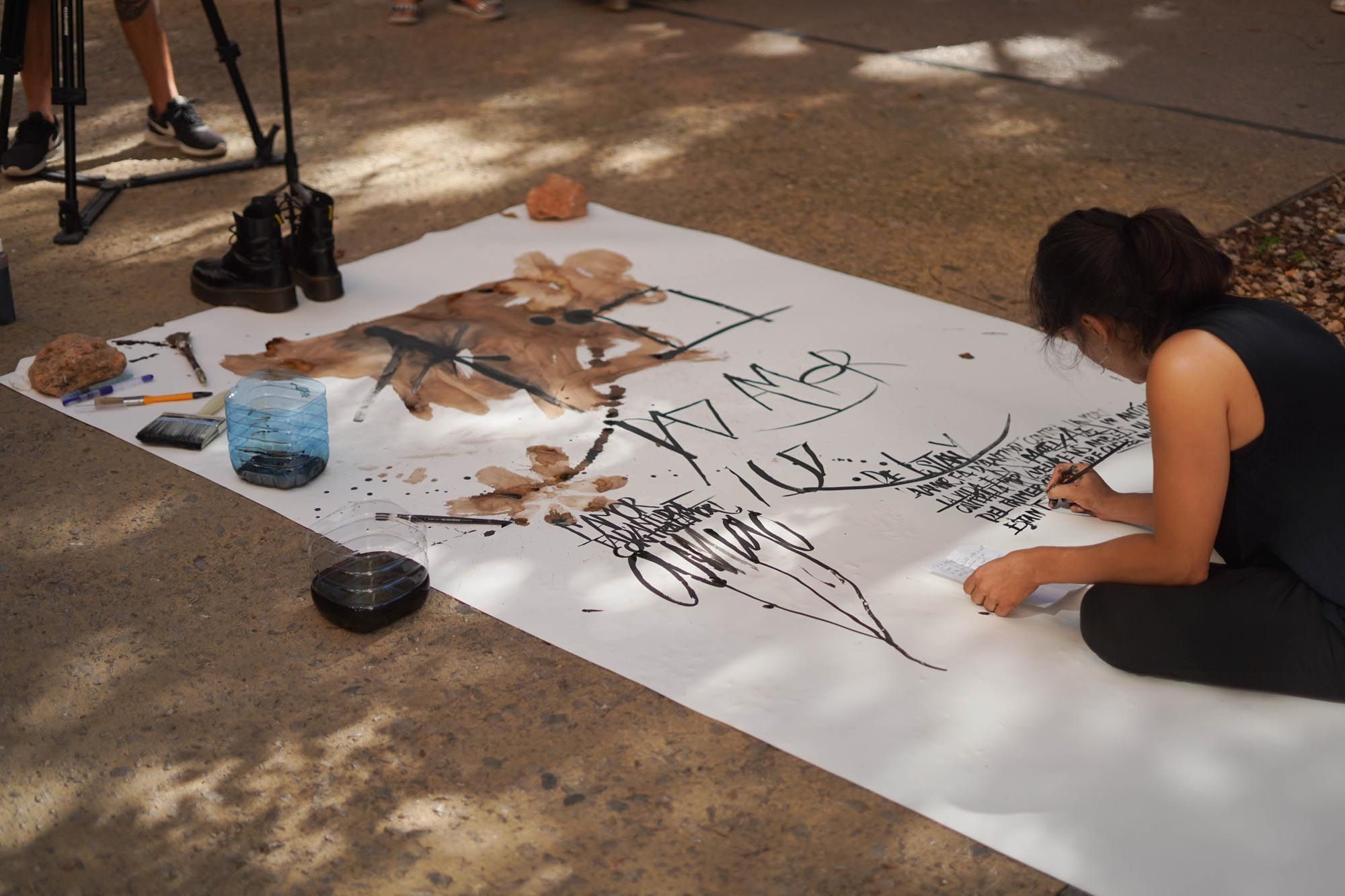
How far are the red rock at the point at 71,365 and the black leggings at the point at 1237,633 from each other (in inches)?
80.7

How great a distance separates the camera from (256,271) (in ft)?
9.71

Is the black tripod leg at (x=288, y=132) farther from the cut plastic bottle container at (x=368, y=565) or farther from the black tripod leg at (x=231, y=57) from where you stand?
the cut plastic bottle container at (x=368, y=565)

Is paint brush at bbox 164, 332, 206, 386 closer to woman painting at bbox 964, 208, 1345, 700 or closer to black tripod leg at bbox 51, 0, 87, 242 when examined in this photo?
black tripod leg at bbox 51, 0, 87, 242

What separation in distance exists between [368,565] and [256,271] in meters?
1.27

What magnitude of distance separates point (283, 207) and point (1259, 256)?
2.64 meters

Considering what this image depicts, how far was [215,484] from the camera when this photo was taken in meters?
2.30

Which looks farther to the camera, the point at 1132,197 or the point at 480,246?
the point at 1132,197

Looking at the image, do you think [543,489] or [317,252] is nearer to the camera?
[543,489]

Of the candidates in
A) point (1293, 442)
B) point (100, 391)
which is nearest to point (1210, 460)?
point (1293, 442)

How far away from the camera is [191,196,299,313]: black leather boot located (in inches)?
115

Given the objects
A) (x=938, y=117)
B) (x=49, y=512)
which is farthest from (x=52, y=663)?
(x=938, y=117)

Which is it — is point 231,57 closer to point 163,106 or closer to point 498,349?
point 163,106

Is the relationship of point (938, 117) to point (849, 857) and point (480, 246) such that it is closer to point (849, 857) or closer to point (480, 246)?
point (480, 246)

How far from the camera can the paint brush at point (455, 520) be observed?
7.16ft
